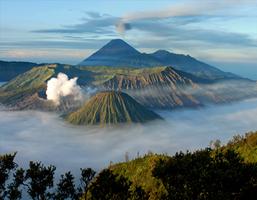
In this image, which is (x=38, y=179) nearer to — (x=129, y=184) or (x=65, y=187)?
(x=65, y=187)

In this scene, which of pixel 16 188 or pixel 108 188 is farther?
pixel 16 188

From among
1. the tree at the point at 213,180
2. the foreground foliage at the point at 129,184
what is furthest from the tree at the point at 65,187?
the tree at the point at 213,180

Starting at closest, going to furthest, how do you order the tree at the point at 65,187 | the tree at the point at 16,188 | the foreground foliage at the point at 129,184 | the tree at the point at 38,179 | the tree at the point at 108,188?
the foreground foliage at the point at 129,184 < the tree at the point at 108,188 < the tree at the point at 16,188 < the tree at the point at 38,179 < the tree at the point at 65,187

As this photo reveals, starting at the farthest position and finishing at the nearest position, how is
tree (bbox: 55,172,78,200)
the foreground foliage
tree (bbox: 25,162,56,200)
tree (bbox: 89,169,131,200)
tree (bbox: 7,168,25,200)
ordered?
tree (bbox: 55,172,78,200), tree (bbox: 25,162,56,200), tree (bbox: 7,168,25,200), tree (bbox: 89,169,131,200), the foreground foliage

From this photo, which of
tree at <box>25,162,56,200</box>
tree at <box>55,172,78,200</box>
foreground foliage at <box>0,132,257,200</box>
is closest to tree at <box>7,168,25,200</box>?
foreground foliage at <box>0,132,257,200</box>

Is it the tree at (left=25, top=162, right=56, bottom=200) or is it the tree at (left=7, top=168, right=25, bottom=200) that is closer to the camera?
the tree at (left=7, top=168, right=25, bottom=200)

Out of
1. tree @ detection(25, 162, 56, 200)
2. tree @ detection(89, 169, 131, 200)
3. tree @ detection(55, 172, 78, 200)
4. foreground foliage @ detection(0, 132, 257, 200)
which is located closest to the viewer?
foreground foliage @ detection(0, 132, 257, 200)

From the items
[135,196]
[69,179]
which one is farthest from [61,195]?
[135,196]

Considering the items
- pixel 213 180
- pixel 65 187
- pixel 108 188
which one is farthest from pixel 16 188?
pixel 213 180

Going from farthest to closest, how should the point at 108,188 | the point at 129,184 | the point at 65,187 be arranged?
the point at 65,187 < the point at 129,184 < the point at 108,188

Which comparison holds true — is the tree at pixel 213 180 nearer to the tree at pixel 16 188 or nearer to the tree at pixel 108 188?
the tree at pixel 108 188

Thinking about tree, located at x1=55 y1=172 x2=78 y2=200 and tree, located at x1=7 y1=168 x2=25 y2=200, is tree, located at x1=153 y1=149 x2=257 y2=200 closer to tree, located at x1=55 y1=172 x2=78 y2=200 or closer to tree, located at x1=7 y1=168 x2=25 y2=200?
tree, located at x1=55 y1=172 x2=78 y2=200
